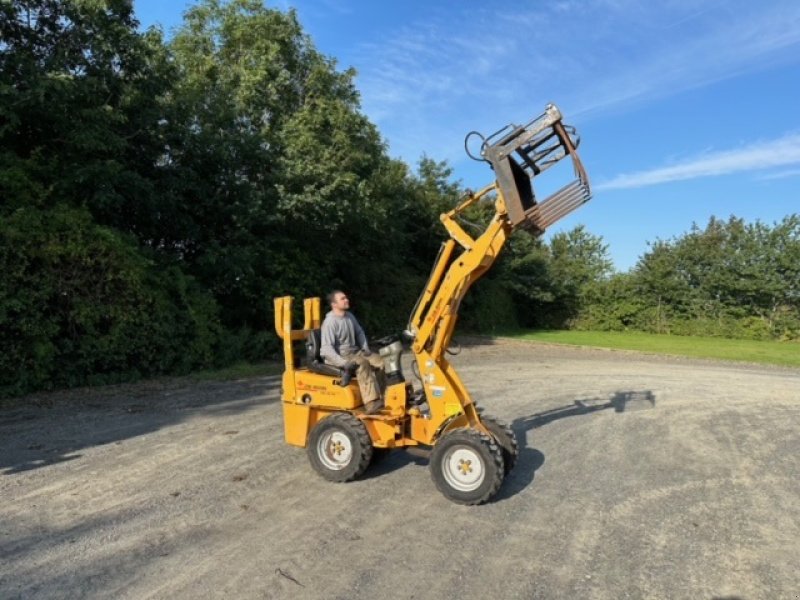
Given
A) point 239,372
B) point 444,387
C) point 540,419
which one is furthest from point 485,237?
point 239,372

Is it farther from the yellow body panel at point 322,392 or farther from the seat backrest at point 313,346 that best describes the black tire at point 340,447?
the seat backrest at point 313,346

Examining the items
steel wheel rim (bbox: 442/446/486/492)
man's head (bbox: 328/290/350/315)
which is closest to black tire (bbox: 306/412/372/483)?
steel wheel rim (bbox: 442/446/486/492)

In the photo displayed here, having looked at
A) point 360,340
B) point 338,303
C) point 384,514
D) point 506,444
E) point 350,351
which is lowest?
point 384,514

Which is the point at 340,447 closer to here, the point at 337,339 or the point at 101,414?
the point at 337,339

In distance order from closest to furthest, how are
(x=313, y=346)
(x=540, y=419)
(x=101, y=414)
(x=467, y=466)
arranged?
(x=467, y=466) → (x=313, y=346) → (x=101, y=414) → (x=540, y=419)

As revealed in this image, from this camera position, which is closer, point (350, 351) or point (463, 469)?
point (463, 469)

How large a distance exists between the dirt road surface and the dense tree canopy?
89.3 inches

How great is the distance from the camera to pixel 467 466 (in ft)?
17.0

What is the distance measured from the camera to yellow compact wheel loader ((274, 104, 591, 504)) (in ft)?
17.1

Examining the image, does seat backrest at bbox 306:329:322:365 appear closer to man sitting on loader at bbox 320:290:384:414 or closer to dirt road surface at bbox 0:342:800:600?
man sitting on loader at bbox 320:290:384:414

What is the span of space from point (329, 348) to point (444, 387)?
4.25 ft

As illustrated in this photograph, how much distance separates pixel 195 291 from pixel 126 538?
934cm

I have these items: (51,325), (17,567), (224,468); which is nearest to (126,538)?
(17,567)

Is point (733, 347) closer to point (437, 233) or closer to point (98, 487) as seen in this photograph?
point (437, 233)
